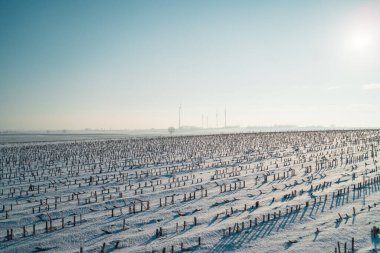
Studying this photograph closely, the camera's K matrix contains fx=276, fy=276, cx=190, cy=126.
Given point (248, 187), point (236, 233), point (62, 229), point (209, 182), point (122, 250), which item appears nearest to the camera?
point (122, 250)

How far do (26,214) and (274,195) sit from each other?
12.3m

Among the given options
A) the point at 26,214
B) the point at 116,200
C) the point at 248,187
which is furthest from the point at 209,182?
the point at 26,214

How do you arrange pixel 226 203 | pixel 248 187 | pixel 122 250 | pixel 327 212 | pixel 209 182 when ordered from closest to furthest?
pixel 122 250 → pixel 327 212 → pixel 226 203 → pixel 248 187 → pixel 209 182

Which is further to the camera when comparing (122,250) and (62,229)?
(62,229)

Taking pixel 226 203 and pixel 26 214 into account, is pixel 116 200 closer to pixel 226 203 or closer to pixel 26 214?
pixel 26 214

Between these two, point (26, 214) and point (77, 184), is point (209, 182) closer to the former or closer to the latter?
point (77, 184)

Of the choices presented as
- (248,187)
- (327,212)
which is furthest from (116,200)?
(327,212)

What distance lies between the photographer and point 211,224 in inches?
426

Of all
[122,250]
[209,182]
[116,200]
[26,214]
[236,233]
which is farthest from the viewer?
[209,182]

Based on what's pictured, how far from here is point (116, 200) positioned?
1446 cm

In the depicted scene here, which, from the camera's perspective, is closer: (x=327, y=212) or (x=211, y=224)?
(x=211, y=224)

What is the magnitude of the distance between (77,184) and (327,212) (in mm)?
15641

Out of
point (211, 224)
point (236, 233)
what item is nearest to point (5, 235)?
point (211, 224)

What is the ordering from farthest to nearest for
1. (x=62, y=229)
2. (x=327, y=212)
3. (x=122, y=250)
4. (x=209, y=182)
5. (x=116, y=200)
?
(x=209, y=182), (x=116, y=200), (x=327, y=212), (x=62, y=229), (x=122, y=250)
